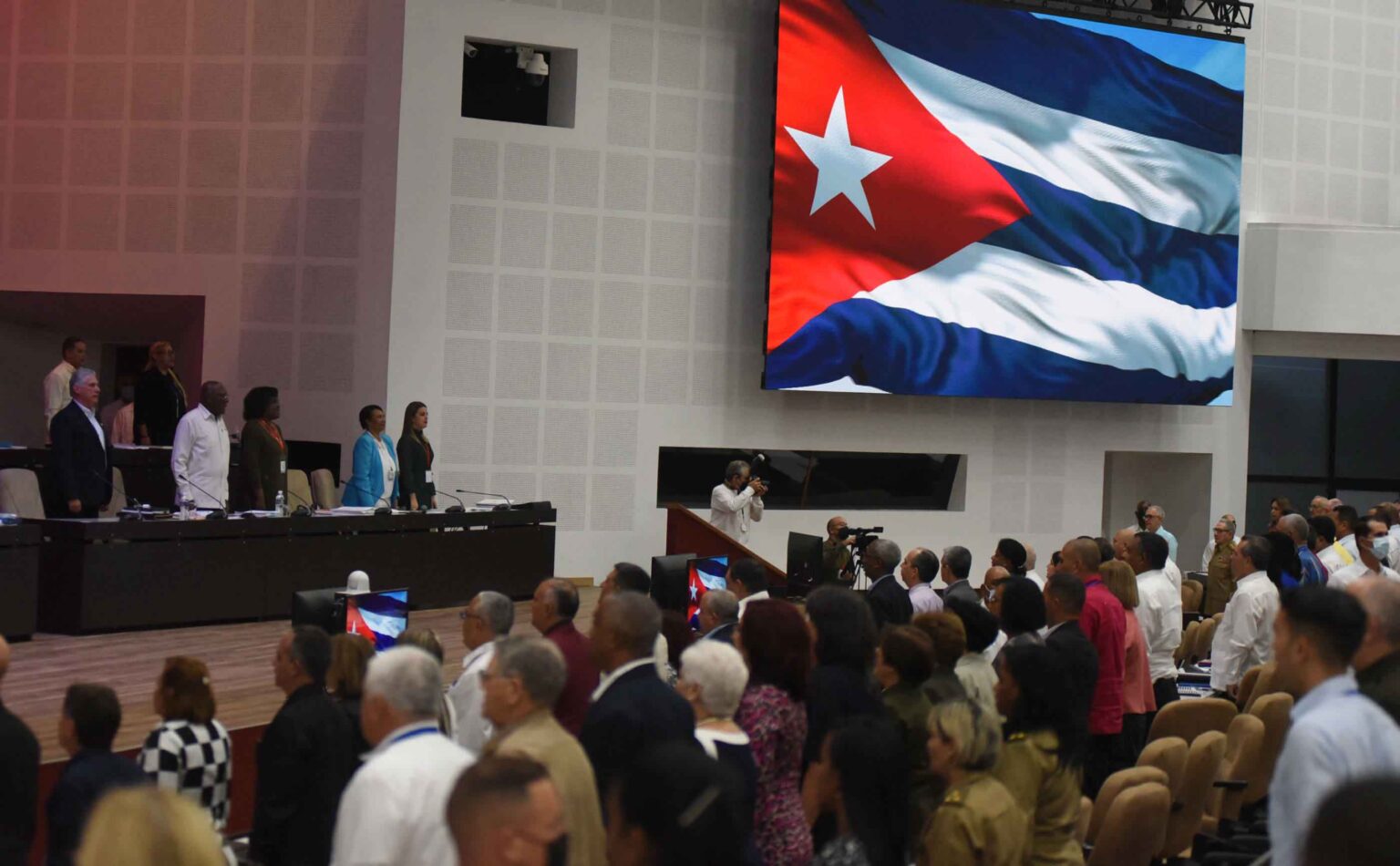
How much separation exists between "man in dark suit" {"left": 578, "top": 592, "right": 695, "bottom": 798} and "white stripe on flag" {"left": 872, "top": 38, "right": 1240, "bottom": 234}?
1192 cm

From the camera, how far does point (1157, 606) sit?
312 inches

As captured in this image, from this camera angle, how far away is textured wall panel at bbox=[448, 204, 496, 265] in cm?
1369

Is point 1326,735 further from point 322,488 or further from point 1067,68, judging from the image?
point 1067,68

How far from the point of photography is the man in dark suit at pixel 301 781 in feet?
14.6

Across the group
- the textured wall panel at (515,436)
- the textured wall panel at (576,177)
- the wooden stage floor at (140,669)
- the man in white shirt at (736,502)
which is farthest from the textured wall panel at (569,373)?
the wooden stage floor at (140,669)

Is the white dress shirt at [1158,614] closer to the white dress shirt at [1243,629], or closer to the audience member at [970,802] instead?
the white dress shirt at [1243,629]

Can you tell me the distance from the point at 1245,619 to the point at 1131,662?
1219 mm

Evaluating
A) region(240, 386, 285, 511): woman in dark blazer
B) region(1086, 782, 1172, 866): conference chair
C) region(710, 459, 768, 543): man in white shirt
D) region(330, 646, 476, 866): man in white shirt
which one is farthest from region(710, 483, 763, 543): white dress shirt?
region(330, 646, 476, 866): man in white shirt

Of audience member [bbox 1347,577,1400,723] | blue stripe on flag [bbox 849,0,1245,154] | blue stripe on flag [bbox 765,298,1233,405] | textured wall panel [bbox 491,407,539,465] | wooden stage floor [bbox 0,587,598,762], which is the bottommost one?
wooden stage floor [bbox 0,587,598,762]

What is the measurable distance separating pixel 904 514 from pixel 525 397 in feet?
14.4

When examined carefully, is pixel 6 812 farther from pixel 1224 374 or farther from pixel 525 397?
pixel 1224 374

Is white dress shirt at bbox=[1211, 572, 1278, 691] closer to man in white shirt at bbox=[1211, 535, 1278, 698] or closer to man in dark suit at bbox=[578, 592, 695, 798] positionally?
man in white shirt at bbox=[1211, 535, 1278, 698]

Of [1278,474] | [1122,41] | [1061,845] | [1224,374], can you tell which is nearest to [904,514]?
[1224,374]

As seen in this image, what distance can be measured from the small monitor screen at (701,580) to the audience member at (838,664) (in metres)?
2.91
